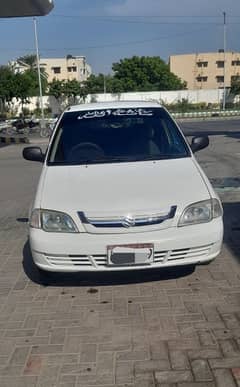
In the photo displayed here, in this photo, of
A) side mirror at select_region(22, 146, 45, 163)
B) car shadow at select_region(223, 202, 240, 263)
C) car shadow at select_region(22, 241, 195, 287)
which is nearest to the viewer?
car shadow at select_region(22, 241, 195, 287)

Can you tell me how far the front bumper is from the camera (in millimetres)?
3609

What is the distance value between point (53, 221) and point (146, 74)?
257ft

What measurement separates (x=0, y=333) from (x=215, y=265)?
2.25m

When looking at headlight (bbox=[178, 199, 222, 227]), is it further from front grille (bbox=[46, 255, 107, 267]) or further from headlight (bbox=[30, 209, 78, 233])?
headlight (bbox=[30, 209, 78, 233])

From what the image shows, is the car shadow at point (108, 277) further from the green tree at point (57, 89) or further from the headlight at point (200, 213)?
the green tree at point (57, 89)

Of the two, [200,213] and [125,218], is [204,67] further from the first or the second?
[125,218]

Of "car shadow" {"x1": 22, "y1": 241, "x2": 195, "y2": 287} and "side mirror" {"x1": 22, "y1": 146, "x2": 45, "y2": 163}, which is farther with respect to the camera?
"side mirror" {"x1": 22, "y1": 146, "x2": 45, "y2": 163}

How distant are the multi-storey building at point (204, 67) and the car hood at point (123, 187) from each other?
8160 cm

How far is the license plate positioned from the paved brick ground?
1.30ft

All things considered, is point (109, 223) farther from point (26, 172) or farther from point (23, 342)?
point (26, 172)

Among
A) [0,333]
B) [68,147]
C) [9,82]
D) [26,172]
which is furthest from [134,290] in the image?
[9,82]

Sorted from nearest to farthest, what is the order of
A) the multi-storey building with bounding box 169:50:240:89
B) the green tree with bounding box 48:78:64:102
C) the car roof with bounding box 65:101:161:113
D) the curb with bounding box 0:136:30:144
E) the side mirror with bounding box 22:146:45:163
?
the side mirror with bounding box 22:146:45:163 < the car roof with bounding box 65:101:161:113 < the curb with bounding box 0:136:30:144 < the green tree with bounding box 48:78:64:102 < the multi-storey building with bounding box 169:50:240:89

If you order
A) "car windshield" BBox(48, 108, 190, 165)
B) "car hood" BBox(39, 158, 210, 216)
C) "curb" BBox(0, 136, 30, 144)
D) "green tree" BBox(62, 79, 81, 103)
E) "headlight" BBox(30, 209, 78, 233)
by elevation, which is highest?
"green tree" BBox(62, 79, 81, 103)

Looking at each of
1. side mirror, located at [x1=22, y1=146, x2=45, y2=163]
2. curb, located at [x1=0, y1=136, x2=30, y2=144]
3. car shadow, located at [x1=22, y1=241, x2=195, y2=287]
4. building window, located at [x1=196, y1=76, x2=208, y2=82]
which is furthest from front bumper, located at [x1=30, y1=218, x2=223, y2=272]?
building window, located at [x1=196, y1=76, x2=208, y2=82]
